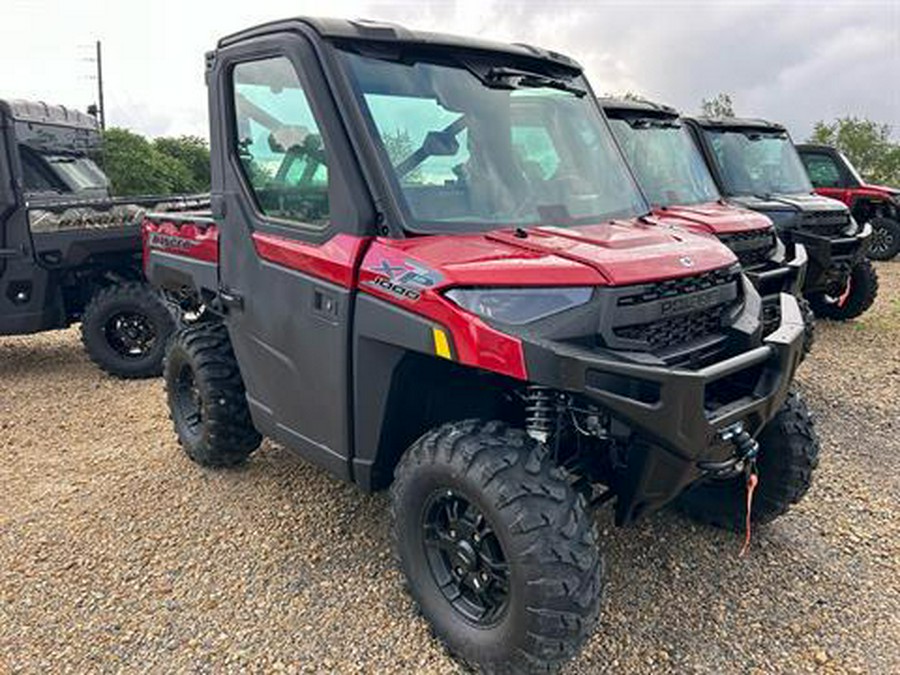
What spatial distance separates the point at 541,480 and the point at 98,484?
2910mm

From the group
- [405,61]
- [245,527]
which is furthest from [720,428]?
[245,527]

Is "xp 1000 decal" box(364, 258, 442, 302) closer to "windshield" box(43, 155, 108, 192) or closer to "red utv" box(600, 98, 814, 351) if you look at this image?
"red utv" box(600, 98, 814, 351)

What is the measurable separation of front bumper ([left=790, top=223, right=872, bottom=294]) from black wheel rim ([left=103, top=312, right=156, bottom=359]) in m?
5.81

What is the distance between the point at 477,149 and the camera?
2854mm

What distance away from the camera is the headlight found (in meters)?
2.34

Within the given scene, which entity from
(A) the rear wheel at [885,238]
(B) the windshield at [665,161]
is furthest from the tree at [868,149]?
(B) the windshield at [665,161]

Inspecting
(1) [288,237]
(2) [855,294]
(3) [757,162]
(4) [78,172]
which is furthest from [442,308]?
(2) [855,294]

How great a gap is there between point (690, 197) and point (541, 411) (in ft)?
13.8

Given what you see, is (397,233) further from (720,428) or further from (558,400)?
(720,428)

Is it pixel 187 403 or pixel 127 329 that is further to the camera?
pixel 127 329

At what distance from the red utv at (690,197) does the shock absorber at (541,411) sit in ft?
9.46

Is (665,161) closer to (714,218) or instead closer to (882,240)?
(714,218)

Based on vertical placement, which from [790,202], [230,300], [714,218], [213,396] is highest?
[790,202]

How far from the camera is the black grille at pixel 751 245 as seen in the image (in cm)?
505
